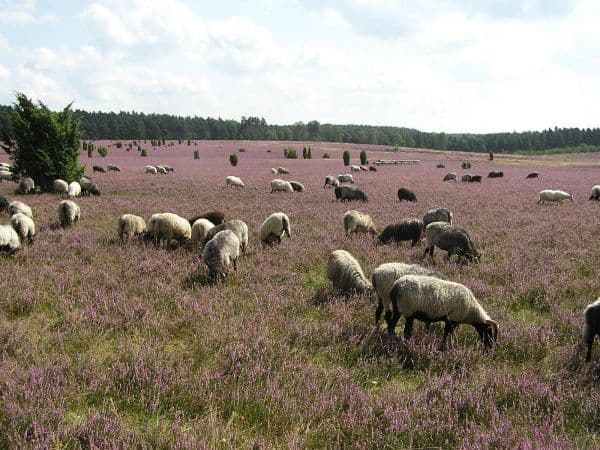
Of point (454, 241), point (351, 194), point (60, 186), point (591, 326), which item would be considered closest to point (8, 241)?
point (454, 241)

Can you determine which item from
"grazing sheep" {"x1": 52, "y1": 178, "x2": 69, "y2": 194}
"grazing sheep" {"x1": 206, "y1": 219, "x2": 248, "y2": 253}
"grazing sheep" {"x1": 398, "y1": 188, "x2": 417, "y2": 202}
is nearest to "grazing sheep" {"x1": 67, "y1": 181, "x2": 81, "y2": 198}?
"grazing sheep" {"x1": 52, "y1": 178, "x2": 69, "y2": 194}

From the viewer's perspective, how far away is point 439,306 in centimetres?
527

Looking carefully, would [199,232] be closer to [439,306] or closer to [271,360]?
[271,360]

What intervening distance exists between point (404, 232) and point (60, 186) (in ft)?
62.5

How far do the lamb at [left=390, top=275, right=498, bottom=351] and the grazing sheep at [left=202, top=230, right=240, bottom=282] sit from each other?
3721mm

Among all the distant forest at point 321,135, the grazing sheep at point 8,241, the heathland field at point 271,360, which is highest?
the distant forest at point 321,135

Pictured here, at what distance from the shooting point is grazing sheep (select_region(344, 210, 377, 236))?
40.8ft

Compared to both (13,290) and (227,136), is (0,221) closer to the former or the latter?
(13,290)

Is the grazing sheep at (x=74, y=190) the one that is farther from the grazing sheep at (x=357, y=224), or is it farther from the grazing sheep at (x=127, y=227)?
the grazing sheep at (x=357, y=224)

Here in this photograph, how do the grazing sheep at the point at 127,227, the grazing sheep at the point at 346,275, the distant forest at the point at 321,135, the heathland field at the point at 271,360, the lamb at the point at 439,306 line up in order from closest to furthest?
the heathland field at the point at 271,360
the lamb at the point at 439,306
the grazing sheep at the point at 346,275
the grazing sheep at the point at 127,227
the distant forest at the point at 321,135

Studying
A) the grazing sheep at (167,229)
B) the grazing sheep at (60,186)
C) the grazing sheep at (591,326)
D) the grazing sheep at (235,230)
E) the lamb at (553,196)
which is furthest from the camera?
the grazing sheep at (60,186)

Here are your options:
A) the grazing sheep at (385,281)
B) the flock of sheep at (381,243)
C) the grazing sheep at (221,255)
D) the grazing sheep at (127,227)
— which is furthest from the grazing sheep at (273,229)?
the grazing sheep at (385,281)

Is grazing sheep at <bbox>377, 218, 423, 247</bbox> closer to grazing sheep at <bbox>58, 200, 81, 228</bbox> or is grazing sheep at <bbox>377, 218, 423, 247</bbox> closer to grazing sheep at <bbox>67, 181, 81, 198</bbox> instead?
grazing sheep at <bbox>58, 200, 81, 228</bbox>

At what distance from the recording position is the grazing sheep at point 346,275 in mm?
7172
